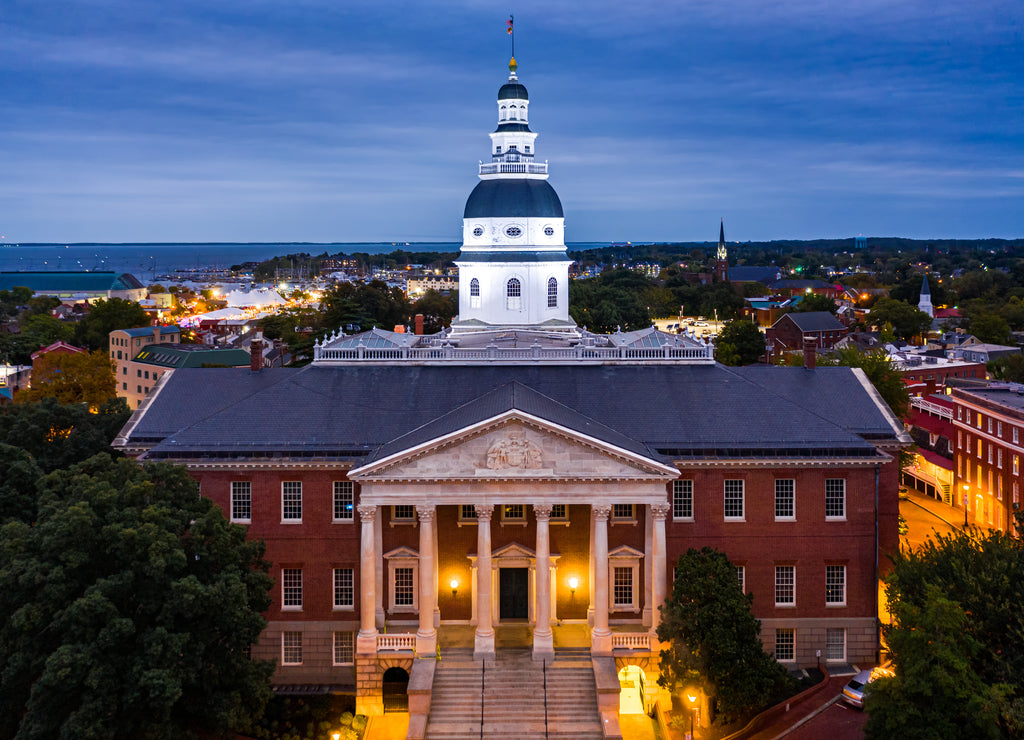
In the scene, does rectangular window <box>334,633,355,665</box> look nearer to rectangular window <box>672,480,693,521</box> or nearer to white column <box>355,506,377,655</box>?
white column <box>355,506,377,655</box>

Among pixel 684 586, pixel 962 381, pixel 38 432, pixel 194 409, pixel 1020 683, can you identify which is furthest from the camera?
pixel 962 381

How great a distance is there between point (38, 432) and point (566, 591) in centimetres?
2928

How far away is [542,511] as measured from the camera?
1615 inches

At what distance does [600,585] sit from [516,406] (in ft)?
27.1

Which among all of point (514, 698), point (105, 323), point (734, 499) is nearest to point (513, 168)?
point (734, 499)

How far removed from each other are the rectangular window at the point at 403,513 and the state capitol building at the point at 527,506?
0.11 metres

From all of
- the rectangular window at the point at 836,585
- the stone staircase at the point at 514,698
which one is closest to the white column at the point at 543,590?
the stone staircase at the point at 514,698

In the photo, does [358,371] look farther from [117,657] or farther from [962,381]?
[962,381]

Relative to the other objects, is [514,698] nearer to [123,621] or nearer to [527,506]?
[527,506]

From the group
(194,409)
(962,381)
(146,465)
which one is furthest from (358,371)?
(962,381)

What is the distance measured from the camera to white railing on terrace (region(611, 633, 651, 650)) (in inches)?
1636

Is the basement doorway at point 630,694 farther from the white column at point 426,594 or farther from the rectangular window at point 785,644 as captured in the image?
the white column at point 426,594

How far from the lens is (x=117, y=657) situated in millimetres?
32938

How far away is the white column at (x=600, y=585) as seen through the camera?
1630 inches
